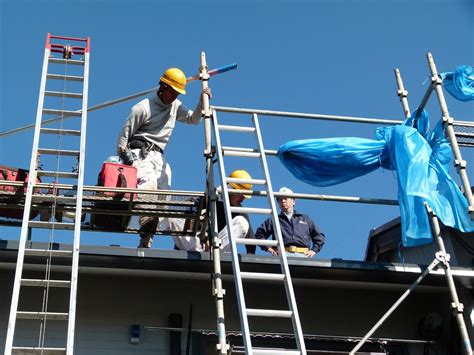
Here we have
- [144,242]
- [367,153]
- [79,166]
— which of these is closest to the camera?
[79,166]

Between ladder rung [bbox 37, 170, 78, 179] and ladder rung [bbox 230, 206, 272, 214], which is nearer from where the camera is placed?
ladder rung [bbox 230, 206, 272, 214]

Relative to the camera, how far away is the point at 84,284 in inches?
279

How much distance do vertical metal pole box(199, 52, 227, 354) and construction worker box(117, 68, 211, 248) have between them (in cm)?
66

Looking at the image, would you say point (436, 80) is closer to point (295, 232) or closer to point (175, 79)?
point (295, 232)

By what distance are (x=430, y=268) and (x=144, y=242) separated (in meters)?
A: 3.23

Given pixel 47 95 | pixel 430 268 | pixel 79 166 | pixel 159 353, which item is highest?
pixel 47 95

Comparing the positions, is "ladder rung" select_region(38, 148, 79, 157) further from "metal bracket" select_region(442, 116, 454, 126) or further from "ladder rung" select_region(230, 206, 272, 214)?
"metal bracket" select_region(442, 116, 454, 126)

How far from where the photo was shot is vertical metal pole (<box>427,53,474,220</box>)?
694cm

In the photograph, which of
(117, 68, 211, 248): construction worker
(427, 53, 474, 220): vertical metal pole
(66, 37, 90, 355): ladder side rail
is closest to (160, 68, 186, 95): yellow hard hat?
(117, 68, 211, 248): construction worker

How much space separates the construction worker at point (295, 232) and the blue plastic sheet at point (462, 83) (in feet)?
7.04

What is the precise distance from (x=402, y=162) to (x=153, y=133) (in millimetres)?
3022

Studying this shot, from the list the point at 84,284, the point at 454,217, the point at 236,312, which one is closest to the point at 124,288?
the point at 84,284

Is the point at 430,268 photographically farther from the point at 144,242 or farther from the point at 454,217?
the point at 144,242

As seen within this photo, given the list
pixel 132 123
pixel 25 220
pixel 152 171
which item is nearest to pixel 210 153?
pixel 152 171
